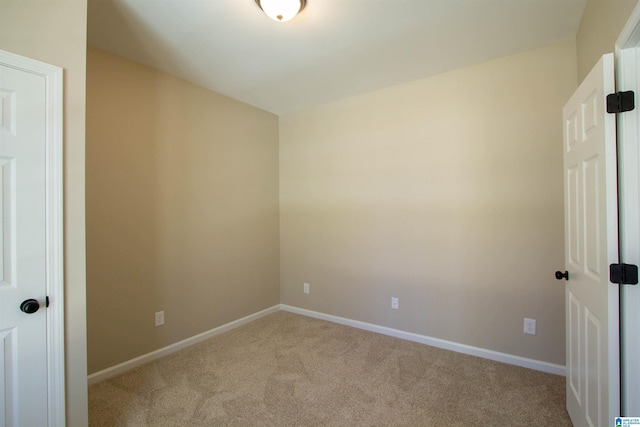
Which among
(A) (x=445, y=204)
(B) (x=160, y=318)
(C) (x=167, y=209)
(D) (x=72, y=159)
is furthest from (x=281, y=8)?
(B) (x=160, y=318)

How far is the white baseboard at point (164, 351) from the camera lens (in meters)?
2.21

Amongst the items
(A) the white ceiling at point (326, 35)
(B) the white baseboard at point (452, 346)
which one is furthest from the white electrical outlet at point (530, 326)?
(A) the white ceiling at point (326, 35)

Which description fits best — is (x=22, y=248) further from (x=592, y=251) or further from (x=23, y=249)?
(x=592, y=251)

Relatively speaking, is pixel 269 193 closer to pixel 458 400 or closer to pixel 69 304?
pixel 69 304

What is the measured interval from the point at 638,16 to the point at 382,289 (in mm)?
2595

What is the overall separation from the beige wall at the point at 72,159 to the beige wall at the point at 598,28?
2.60m

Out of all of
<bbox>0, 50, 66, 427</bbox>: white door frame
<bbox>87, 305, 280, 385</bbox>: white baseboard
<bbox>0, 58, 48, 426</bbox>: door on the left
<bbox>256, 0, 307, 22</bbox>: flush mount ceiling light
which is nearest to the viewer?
<bbox>0, 58, 48, 426</bbox>: door on the left

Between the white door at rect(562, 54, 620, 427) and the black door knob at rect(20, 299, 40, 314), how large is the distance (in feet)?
8.42

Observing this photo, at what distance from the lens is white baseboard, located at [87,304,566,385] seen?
88.5 inches

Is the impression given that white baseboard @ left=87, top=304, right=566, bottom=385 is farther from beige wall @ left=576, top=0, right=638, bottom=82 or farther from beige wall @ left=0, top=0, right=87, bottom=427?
beige wall @ left=576, top=0, right=638, bottom=82

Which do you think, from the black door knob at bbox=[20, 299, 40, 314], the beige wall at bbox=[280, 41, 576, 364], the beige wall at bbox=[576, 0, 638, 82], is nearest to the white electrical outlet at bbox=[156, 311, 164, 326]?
the black door knob at bbox=[20, 299, 40, 314]

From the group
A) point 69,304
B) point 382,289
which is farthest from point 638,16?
point 69,304

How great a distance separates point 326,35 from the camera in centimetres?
210

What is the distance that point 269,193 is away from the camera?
12.2ft
